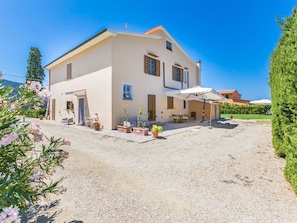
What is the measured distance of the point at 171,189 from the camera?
3.50 meters

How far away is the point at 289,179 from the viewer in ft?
12.2

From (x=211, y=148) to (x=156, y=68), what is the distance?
10.1 m

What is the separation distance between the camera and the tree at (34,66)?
3231 centimetres

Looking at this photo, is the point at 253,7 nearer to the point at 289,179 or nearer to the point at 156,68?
the point at 156,68

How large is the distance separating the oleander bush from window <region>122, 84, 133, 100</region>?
10.0 metres

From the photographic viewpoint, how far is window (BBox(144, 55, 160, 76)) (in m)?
13.9

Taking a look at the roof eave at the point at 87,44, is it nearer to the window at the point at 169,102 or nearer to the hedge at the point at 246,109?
the window at the point at 169,102

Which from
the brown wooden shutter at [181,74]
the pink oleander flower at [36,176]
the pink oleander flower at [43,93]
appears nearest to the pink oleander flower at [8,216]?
the pink oleander flower at [36,176]

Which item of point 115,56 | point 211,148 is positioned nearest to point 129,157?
point 211,148

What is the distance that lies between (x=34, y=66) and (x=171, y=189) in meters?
39.3

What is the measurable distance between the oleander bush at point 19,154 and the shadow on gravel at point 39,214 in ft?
2.64

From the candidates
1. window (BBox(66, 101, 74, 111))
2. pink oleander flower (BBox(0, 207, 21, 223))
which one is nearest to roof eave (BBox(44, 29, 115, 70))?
window (BBox(66, 101, 74, 111))

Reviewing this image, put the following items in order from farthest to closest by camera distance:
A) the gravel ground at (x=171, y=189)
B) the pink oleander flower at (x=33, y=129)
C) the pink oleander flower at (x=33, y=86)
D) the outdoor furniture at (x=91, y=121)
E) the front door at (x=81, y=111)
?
1. the front door at (x=81, y=111)
2. the outdoor furniture at (x=91, y=121)
3. the gravel ground at (x=171, y=189)
4. the pink oleander flower at (x=33, y=129)
5. the pink oleander flower at (x=33, y=86)

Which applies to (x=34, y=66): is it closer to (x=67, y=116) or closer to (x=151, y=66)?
(x=67, y=116)
